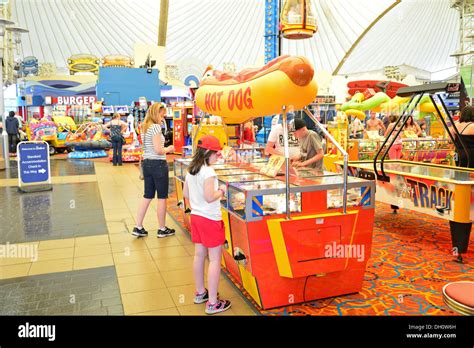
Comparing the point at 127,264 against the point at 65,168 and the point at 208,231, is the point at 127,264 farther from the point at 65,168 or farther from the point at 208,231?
the point at 65,168

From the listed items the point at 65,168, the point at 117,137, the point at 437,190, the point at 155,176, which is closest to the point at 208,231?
the point at 155,176

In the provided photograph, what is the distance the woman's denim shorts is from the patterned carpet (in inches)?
42.6

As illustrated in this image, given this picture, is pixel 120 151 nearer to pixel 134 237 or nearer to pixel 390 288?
→ pixel 134 237

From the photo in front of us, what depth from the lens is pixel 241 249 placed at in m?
3.45

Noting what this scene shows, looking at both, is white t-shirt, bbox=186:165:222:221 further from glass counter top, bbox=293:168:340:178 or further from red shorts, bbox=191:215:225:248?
glass counter top, bbox=293:168:340:178

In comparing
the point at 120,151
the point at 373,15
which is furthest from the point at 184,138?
the point at 373,15

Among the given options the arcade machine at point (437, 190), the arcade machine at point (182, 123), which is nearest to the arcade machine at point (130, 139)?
the arcade machine at point (182, 123)

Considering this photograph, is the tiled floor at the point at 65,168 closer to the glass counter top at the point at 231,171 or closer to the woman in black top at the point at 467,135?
the glass counter top at the point at 231,171

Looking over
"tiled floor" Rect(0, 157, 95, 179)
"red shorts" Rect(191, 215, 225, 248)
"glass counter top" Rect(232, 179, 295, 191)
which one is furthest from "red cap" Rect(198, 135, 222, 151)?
"tiled floor" Rect(0, 157, 95, 179)

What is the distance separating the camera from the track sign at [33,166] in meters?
8.43

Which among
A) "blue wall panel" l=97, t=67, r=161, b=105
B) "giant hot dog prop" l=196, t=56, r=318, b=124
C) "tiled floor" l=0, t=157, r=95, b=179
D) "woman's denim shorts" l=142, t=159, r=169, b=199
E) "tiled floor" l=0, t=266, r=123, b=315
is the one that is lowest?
"tiled floor" l=0, t=266, r=123, b=315

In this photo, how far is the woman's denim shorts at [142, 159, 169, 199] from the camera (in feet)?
16.7

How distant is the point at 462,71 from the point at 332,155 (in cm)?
1333
